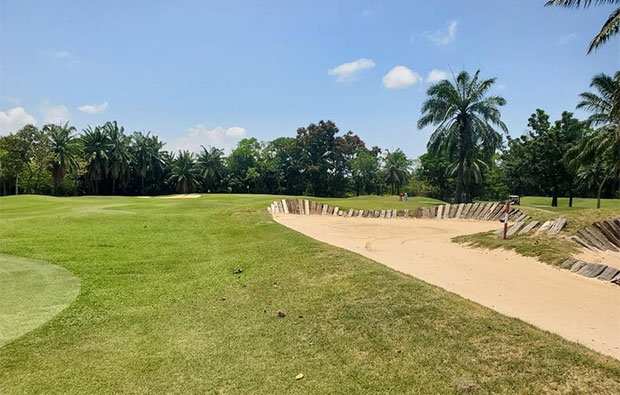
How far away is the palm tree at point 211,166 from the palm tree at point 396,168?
96.5 ft

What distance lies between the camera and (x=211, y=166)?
205 feet

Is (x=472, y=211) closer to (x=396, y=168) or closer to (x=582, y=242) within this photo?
(x=582, y=242)

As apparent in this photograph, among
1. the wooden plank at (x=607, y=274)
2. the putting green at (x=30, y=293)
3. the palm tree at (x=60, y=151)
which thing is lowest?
the putting green at (x=30, y=293)

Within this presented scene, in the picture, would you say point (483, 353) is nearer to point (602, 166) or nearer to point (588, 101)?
point (588, 101)

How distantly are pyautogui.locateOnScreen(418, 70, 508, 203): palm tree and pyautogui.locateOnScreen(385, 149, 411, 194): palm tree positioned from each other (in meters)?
36.3

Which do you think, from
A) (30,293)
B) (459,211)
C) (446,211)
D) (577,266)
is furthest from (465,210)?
(30,293)

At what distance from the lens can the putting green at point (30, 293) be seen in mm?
5482

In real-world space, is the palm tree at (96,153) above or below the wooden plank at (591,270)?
above

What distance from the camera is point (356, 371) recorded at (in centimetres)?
411

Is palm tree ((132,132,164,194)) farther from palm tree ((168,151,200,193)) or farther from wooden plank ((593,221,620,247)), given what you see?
Result: wooden plank ((593,221,620,247))

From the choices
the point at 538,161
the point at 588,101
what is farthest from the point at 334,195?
the point at 588,101

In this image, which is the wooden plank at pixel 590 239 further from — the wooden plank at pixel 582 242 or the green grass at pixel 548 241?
the green grass at pixel 548 241

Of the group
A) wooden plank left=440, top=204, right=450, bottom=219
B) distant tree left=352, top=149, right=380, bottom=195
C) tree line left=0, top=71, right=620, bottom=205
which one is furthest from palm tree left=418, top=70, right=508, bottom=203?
distant tree left=352, top=149, right=380, bottom=195

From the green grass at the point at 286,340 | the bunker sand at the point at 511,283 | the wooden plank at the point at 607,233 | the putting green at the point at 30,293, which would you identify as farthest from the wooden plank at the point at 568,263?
the putting green at the point at 30,293
